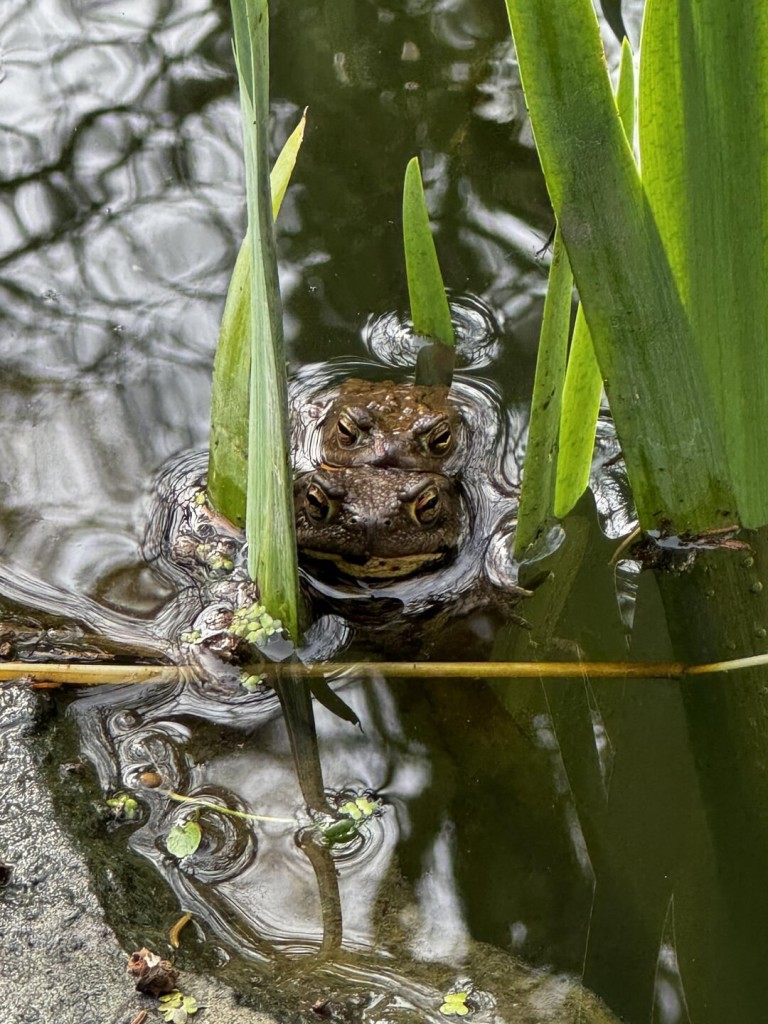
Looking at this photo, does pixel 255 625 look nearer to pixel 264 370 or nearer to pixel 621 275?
pixel 264 370

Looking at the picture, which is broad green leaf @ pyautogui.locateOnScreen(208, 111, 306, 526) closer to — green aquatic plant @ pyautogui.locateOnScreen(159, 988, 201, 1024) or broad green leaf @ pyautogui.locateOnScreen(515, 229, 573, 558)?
broad green leaf @ pyautogui.locateOnScreen(515, 229, 573, 558)

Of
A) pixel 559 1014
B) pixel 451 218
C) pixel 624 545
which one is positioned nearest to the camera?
pixel 559 1014

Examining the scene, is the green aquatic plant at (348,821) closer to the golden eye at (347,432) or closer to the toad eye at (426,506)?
the toad eye at (426,506)

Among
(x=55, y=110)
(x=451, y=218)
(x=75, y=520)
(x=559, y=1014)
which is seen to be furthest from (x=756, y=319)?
(x=55, y=110)

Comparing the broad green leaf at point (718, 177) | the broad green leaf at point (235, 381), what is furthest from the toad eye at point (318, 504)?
the broad green leaf at point (718, 177)

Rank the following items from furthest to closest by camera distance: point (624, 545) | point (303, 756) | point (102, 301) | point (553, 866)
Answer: point (102, 301) < point (624, 545) < point (303, 756) < point (553, 866)

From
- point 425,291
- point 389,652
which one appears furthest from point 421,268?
point 389,652

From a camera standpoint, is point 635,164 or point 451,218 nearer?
point 635,164

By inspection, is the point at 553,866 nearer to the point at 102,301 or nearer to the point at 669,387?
the point at 669,387
